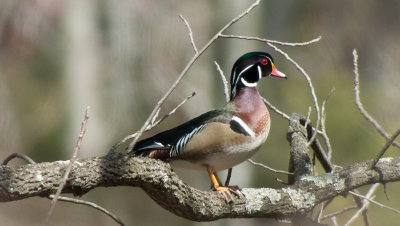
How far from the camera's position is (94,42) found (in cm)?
832

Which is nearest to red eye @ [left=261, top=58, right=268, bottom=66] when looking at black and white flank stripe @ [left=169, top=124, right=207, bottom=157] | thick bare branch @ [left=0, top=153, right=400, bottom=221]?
black and white flank stripe @ [left=169, top=124, right=207, bottom=157]

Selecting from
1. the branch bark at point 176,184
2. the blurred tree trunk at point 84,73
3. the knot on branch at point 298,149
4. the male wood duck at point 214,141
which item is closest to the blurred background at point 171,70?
the blurred tree trunk at point 84,73

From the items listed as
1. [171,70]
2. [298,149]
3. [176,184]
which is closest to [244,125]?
[298,149]

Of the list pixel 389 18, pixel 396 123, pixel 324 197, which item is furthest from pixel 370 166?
pixel 389 18

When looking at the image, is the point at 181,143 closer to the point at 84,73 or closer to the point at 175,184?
the point at 175,184

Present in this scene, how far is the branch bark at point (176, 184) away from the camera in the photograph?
1.42 metres

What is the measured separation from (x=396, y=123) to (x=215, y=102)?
185cm

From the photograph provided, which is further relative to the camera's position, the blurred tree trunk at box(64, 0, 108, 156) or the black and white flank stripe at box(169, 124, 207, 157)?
the blurred tree trunk at box(64, 0, 108, 156)

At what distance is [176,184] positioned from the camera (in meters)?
1.68

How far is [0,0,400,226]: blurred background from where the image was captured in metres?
6.98

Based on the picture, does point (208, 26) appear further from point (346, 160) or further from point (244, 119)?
point (244, 119)

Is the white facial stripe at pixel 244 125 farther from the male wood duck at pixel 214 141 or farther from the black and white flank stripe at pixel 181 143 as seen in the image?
the black and white flank stripe at pixel 181 143

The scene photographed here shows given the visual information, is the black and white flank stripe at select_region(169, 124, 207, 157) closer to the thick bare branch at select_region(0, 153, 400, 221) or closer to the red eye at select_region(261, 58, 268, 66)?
→ the thick bare branch at select_region(0, 153, 400, 221)

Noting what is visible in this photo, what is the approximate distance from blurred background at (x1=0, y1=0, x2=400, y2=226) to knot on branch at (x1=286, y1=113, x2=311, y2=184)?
11.0ft
